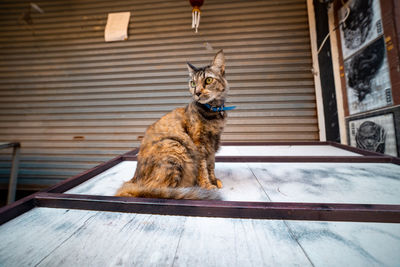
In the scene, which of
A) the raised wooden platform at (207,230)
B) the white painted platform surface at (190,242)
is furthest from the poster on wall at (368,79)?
the white painted platform surface at (190,242)

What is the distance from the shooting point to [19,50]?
4.16m

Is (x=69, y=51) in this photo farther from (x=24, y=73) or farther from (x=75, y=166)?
(x=75, y=166)

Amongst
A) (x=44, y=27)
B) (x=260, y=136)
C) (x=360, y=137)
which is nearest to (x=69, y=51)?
(x=44, y=27)

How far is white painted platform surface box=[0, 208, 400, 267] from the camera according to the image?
1.81 feet

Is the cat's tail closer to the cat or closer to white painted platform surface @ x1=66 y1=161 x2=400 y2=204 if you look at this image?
the cat

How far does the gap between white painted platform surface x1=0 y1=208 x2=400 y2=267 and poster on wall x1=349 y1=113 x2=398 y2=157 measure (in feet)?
7.73

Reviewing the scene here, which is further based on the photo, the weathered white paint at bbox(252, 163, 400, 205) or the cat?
the cat

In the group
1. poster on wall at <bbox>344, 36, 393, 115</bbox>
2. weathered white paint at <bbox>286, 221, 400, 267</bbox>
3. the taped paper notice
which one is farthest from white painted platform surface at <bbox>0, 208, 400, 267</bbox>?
the taped paper notice

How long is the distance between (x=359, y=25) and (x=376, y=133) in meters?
1.77

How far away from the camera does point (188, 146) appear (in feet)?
4.48

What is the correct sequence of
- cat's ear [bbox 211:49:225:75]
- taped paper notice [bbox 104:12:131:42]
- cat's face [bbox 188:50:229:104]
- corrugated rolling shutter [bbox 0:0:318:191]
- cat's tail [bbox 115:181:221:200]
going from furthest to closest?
taped paper notice [bbox 104:12:131:42] → corrugated rolling shutter [bbox 0:0:318:191] → cat's ear [bbox 211:49:225:75] → cat's face [bbox 188:50:229:104] → cat's tail [bbox 115:181:221:200]

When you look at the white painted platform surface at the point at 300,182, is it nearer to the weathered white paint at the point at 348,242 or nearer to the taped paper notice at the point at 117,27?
the weathered white paint at the point at 348,242

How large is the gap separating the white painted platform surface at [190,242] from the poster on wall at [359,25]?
3009 mm

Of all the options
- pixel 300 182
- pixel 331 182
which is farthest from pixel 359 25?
pixel 300 182
